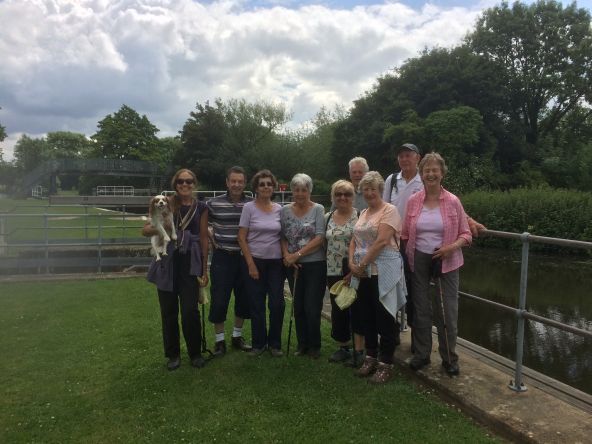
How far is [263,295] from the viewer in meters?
4.61

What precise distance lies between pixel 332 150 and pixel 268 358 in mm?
31558

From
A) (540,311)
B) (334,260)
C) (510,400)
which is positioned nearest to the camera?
(510,400)

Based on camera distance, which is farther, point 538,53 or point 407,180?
point 538,53

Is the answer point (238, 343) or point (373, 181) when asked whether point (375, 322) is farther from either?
point (238, 343)

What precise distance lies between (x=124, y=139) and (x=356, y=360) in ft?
198

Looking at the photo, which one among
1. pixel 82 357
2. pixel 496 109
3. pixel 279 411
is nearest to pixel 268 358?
pixel 279 411

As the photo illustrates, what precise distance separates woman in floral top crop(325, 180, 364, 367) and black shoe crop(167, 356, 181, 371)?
4.95ft

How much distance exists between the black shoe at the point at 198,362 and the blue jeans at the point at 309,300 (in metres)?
0.98

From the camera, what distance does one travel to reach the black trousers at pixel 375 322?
3883 millimetres

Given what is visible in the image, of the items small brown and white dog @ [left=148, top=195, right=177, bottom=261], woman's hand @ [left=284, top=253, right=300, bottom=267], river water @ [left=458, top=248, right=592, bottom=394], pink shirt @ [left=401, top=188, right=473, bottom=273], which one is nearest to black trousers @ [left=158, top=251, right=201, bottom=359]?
small brown and white dog @ [left=148, top=195, right=177, bottom=261]

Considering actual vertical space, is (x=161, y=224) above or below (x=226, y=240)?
above

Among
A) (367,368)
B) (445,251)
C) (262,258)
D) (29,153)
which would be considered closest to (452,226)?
(445,251)

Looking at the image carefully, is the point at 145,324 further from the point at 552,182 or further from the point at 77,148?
the point at 77,148

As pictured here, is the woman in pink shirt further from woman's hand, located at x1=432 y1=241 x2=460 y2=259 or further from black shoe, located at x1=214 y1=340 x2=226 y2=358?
black shoe, located at x1=214 y1=340 x2=226 y2=358
